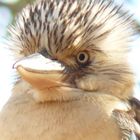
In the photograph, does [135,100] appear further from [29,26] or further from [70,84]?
[29,26]

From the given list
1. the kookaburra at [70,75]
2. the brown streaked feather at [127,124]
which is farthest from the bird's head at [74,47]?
the brown streaked feather at [127,124]

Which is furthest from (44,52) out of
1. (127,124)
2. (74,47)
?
(127,124)

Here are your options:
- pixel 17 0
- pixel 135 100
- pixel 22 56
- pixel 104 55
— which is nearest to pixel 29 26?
pixel 22 56

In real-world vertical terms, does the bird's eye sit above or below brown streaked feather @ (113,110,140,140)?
above

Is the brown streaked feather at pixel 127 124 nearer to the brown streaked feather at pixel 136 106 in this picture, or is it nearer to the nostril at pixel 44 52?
the brown streaked feather at pixel 136 106

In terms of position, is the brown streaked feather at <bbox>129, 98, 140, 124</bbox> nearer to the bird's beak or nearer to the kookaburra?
the kookaburra

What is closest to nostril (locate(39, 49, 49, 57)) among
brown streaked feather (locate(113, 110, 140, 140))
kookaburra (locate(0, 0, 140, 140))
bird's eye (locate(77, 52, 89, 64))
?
kookaburra (locate(0, 0, 140, 140))

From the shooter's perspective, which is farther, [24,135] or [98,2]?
[98,2]

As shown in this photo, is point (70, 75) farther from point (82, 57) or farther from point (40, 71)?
point (40, 71)
